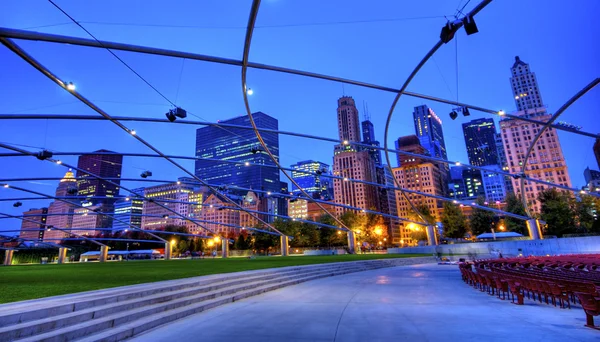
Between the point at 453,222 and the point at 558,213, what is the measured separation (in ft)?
63.1

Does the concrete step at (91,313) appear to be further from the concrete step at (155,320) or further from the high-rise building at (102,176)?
the high-rise building at (102,176)

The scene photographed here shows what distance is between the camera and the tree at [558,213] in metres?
55.1

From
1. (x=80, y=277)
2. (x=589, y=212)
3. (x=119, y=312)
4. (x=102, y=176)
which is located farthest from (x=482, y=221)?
(x=119, y=312)

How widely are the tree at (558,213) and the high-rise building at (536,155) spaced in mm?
65204

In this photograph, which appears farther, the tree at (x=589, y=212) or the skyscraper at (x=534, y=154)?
the skyscraper at (x=534, y=154)

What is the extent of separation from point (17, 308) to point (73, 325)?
1271mm

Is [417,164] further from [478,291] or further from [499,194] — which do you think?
[478,291]

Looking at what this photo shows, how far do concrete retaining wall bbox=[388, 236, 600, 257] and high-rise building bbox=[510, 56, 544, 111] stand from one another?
150m

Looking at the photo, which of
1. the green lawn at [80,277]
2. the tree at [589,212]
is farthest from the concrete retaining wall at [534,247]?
the green lawn at [80,277]

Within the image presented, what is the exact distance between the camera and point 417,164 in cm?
16850

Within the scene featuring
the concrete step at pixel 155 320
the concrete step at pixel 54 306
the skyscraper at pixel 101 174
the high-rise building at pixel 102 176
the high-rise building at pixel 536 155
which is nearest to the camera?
the concrete step at pixel 54 306

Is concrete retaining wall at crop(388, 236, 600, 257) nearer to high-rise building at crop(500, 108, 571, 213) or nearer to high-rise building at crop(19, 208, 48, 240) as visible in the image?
high-rise building at crop(19, 208, 48, 240)

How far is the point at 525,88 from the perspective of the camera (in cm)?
16325

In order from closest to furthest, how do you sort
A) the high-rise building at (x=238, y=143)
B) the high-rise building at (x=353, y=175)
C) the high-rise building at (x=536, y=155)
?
the high-rise building at (x=238, y=143), the high-rise building at (x=536, y=155), the high-rise building at (x=353, y=175)
